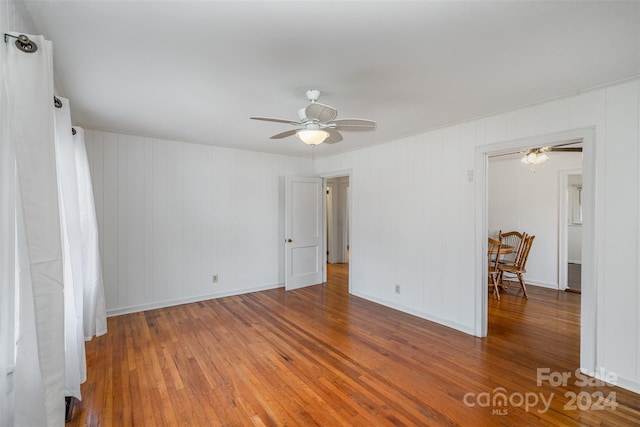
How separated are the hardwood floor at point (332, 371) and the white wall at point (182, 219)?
1.76 feet

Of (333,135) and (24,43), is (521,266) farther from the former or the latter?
(24,43)

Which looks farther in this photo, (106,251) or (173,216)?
(173,216)

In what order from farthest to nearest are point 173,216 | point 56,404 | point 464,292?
1. point 173,216
2. point 464,292
3. point 56,404

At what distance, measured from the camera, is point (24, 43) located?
125 cm

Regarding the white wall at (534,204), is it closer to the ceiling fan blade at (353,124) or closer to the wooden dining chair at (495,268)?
the wooden dining chair at (495,268)

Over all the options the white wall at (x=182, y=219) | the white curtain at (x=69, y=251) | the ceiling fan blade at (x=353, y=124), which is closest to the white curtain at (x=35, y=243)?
the white curtain at (x=69, y=251)

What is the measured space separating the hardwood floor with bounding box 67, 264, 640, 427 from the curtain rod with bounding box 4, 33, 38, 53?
7.42 ft

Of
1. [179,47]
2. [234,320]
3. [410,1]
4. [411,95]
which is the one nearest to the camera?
[410,1]

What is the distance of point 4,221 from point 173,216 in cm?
326

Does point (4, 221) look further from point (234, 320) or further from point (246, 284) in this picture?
point (246, 284)

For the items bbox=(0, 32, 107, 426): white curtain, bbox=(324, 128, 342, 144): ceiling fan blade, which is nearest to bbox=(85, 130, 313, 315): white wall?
bbox=(324, 128, 342, 144): ceiling fan blade

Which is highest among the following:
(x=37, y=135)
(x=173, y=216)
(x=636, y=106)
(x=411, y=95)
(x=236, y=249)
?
(x=411, y=95)

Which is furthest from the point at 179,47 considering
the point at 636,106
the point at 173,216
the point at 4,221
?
the point at 636,106

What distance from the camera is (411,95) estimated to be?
2.59 meters
